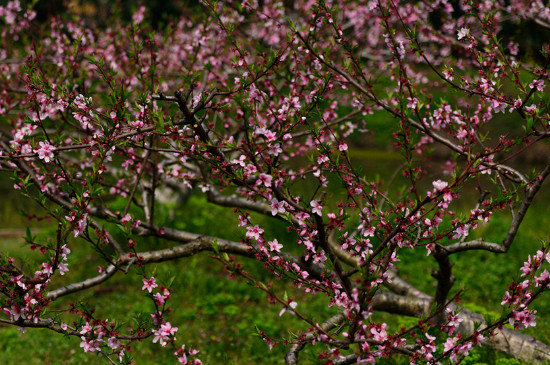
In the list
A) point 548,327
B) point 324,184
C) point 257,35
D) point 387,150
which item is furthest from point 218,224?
point 387,150

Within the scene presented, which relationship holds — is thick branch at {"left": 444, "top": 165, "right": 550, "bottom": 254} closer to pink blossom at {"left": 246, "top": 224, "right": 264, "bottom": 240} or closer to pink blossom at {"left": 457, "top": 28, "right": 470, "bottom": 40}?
pink blossom at {"left": 457, "top": 28, "right": 470, "bottom": 40}

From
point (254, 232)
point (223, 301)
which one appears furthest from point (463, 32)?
point (223, 301)

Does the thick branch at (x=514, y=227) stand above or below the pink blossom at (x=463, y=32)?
below

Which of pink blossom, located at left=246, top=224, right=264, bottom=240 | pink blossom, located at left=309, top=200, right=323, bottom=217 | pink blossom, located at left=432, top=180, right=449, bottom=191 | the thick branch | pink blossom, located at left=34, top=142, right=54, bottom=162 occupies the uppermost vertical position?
pink blossom, located at left=34, top=142, right=54, bottom=162

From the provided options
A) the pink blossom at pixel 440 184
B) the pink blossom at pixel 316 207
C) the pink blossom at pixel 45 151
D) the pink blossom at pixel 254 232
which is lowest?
the pink blossom at pixel 440 184

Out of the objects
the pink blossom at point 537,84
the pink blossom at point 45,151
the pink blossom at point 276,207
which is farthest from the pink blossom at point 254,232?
the pink blossom at point 537,84

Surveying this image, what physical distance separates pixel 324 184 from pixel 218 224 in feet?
22.6

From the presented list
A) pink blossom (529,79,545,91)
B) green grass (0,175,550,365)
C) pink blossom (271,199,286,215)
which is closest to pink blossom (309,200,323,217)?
pink blossom (271,199,286,215)

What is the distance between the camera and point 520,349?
15.6 ft

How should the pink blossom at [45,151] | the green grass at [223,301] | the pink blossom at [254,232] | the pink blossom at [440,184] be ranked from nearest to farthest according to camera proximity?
the pink blossom at [440,184] → the pink blossom at [254,232] → the pink blossom at [45,151] → the green grass at [223,301]

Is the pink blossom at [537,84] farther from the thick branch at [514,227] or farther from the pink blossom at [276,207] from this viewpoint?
the pink blossom at [276,207]

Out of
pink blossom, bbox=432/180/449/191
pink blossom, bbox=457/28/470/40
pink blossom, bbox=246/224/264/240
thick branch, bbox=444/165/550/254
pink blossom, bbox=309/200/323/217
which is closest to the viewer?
pink blossom, bbox=432/180/449/191

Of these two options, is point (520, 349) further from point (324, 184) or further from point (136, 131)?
point (136, 131)

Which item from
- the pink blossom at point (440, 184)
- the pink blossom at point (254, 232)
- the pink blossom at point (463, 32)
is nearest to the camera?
the pink blossom at point (440, 184)
